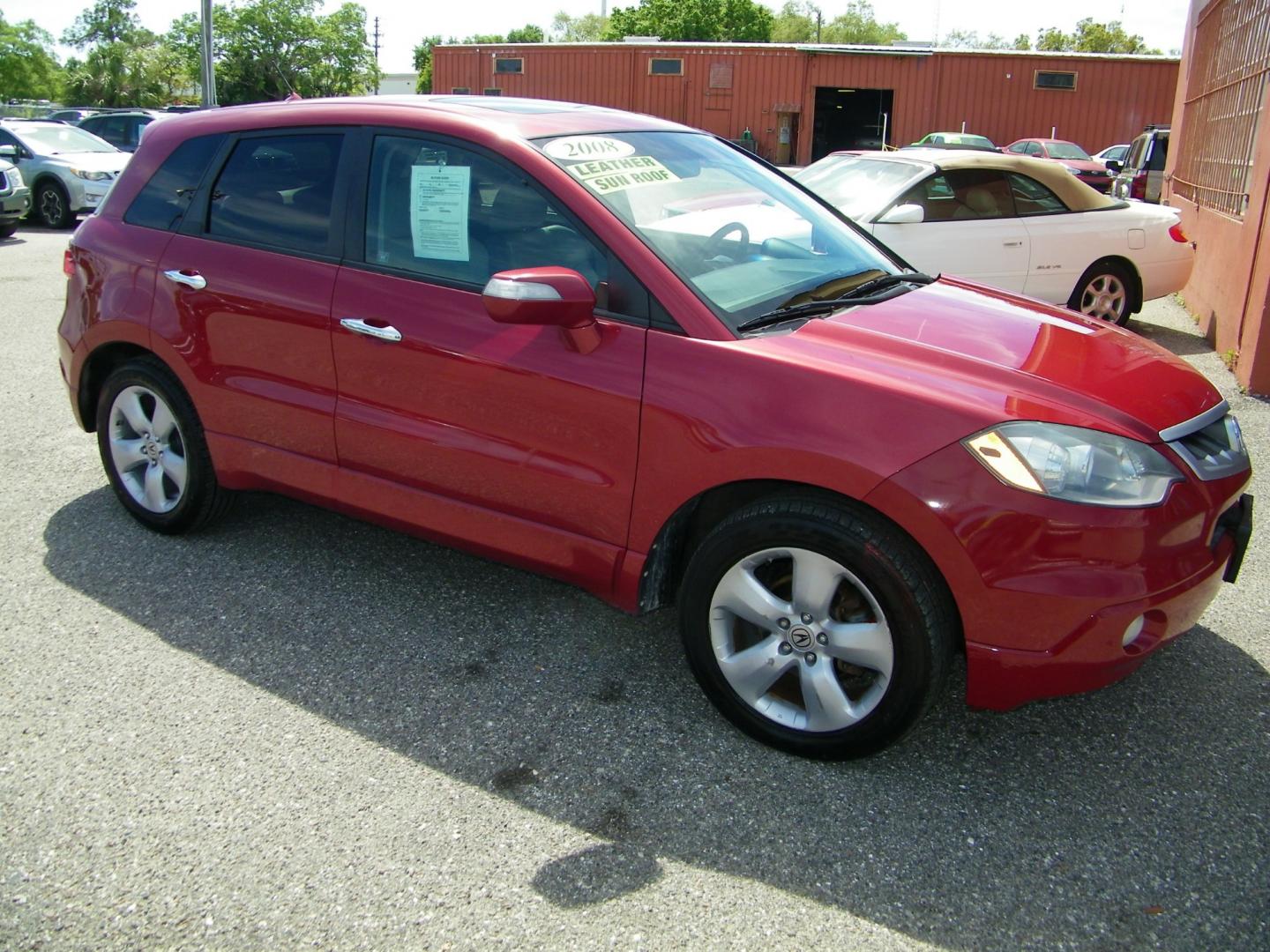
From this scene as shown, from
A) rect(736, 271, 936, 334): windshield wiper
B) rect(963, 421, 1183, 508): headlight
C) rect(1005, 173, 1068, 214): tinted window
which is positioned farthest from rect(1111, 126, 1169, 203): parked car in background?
rect(963, 421, 1183, 508): headlight

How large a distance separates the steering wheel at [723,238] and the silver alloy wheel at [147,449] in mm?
2260

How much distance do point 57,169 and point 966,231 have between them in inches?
534

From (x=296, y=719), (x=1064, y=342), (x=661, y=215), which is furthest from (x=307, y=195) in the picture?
(x=1064, y=342)

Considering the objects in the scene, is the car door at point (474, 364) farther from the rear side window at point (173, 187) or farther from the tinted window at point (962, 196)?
the tinted window at point (962, 196)

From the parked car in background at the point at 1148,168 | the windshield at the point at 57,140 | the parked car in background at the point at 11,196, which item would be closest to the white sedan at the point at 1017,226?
the parked car in background at the point at 1148,168

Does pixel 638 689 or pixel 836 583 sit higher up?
pixel 836 583

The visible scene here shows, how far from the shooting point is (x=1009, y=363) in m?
2.94

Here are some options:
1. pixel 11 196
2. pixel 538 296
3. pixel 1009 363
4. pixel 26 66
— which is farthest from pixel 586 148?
pixel 26 66

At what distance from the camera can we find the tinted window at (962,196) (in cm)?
781

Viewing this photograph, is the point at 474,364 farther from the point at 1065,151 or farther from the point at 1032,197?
the point at 1065,151

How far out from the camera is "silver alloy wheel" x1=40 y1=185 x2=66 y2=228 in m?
15.6

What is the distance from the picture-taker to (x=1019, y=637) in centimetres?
263

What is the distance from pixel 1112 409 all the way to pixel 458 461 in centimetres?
192

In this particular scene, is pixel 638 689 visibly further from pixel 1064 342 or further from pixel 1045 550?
pixel 1064 342
